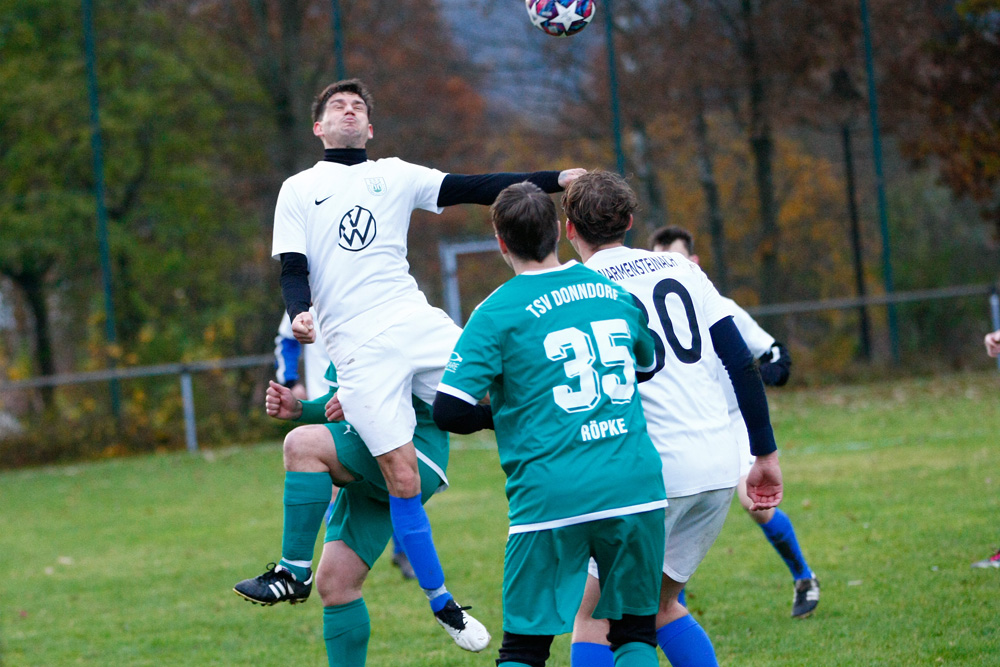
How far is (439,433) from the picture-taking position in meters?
4.56

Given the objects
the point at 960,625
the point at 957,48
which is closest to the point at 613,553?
the point at 960,625

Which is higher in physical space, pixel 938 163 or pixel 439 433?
pixel 938 163

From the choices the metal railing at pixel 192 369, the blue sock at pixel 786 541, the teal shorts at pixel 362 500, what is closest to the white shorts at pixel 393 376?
the teal shorts at pixel 362 500

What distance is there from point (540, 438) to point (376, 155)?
21373mm

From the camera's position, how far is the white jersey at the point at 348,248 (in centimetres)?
436

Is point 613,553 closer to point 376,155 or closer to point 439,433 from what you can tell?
point 439,433

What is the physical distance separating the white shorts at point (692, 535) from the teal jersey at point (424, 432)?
89 cm

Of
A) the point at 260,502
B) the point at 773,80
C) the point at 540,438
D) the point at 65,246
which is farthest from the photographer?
the point at 65,246

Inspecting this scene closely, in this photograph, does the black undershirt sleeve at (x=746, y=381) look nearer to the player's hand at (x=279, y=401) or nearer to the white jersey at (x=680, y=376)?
the white jersey at (x=680, y=376)

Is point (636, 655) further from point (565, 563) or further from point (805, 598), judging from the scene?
point (805, 598)

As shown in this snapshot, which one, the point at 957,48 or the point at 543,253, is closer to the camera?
the point at 543,253

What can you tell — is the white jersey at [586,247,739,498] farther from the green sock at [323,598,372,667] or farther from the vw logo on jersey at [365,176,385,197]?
the green sock at [323,598,372,667]

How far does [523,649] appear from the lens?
331 cm

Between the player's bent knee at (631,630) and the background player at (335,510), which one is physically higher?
the background player at (335,510)
